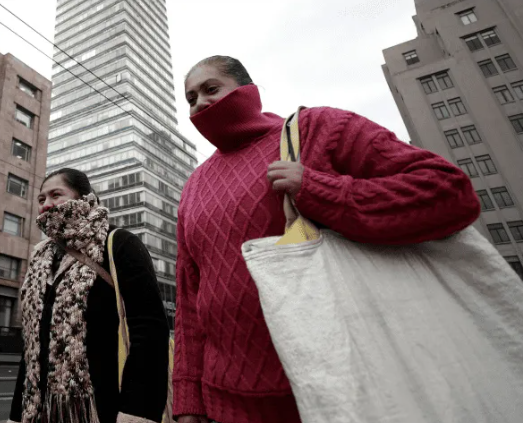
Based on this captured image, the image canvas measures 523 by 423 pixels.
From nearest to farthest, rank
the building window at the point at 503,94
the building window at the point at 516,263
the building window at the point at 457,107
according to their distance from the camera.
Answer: the building window at the point at 516,263 → the building window at the point at 503,94 → the building window at the point at 457,107

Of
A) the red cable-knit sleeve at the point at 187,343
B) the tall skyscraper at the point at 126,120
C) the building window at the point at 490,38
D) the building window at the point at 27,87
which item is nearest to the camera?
the red cable-knit sleeve at the point at 187,343

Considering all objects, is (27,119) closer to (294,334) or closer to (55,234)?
(55,234)

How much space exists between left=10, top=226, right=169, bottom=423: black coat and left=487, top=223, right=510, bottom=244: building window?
30.4m

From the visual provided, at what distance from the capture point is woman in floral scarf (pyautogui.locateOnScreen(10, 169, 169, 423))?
1.76 m

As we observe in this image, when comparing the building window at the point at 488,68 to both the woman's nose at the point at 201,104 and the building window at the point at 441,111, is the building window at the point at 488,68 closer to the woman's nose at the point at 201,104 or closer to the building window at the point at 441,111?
the building window at the point at 441,111

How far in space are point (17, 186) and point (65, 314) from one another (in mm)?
26466

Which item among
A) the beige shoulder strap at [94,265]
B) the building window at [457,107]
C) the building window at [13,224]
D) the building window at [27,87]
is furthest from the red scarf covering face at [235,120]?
the building window at [457,107]

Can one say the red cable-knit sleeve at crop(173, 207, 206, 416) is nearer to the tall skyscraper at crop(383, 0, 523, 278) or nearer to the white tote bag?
the white tote bag

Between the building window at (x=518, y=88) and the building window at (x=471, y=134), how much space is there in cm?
392

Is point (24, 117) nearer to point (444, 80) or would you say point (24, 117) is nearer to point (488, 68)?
point (444, 80)

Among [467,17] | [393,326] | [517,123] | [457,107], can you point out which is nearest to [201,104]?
[393,326]

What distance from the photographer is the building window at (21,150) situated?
952 inches

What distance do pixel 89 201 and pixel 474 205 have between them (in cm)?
230

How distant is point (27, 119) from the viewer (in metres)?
25.7
